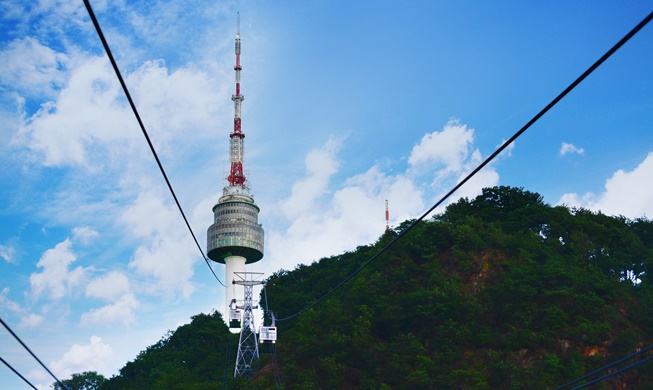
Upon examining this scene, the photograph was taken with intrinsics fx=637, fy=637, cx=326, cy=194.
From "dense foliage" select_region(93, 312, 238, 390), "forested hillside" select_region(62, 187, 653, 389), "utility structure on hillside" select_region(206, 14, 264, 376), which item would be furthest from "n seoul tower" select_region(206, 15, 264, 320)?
"forested hillside" select_region(62, 187, 653, 389)

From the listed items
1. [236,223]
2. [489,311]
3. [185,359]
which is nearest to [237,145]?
[236,223]

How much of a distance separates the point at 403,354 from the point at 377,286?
8769 mm

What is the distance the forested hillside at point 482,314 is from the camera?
38906 mm

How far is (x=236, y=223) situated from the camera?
263ft

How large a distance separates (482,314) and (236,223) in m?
42.8

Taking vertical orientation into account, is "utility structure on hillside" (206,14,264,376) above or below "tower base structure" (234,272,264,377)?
above

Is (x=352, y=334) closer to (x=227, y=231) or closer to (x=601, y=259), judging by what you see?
(x=601, y=259)

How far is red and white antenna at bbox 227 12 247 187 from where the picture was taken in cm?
8269

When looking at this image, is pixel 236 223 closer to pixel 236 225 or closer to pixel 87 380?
pixel 236 225

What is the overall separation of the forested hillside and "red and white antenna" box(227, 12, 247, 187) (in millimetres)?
28957

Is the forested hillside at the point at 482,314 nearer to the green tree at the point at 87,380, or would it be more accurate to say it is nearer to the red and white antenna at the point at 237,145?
the green tree at the point at 87,380

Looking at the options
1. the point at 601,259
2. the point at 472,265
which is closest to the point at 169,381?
the point at 472,265

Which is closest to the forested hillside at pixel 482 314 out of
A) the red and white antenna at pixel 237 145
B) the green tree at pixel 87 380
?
the green tree at pixel 87 380

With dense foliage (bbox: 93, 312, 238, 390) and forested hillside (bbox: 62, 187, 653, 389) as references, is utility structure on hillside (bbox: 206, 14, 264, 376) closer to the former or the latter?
dense foliage (bbox: 93, 312, 238, 390)
